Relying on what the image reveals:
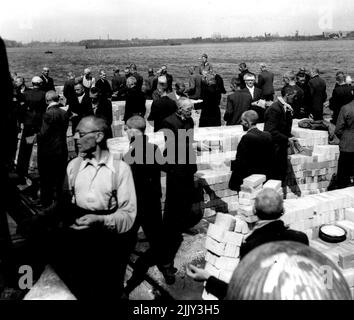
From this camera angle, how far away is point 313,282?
177 centimetres

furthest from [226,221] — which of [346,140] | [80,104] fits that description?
[80,104]

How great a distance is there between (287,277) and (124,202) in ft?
5.82

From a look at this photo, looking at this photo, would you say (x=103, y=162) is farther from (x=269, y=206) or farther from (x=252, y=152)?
(x=252, y=152)

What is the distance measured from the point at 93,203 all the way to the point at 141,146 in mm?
1476

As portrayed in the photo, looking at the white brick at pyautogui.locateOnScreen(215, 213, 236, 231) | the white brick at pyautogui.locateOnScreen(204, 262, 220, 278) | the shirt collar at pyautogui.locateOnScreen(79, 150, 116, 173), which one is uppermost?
the shirt collar at pyautogui.locateOnScreen(79, 150, 116, 173)

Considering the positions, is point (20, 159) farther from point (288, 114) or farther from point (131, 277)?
point (288, 114)

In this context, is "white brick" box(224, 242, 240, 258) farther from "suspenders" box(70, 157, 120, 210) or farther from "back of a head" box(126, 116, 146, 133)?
"suspenders" box(70, 157, 120, 210)

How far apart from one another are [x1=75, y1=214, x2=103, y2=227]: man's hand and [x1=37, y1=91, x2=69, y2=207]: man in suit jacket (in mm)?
3482

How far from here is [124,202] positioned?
3.30 meters

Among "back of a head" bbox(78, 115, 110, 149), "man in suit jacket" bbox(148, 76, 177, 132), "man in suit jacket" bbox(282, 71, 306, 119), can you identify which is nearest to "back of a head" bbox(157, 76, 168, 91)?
"man in suit jacket" bbox(148, 76, 177, 132)

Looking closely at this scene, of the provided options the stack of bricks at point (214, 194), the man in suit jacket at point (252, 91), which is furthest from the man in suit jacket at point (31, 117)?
the man in suit jacket at point (252, 91)

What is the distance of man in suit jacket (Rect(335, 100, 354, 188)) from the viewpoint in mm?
7219

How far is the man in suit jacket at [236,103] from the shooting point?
8.30 meters

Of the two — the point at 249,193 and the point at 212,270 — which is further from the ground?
the point at 249,193
